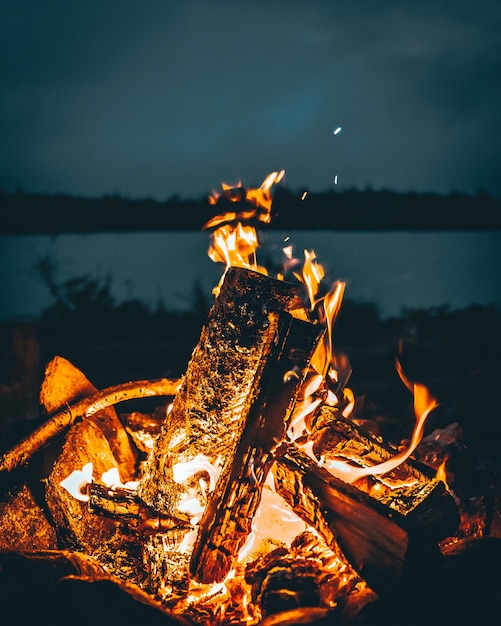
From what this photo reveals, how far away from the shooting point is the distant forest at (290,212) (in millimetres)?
4582

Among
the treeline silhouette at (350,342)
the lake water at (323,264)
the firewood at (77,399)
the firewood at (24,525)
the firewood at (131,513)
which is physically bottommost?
the firewood at (24,525)

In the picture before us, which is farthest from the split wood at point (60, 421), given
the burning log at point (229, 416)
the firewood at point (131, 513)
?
the firewood at point (131, 513)

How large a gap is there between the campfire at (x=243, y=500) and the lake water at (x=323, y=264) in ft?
8.48

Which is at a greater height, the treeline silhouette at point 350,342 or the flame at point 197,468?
the treeline silhouette at point 350,342

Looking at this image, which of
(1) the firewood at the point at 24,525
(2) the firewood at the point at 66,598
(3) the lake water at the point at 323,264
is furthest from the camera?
(3) the lake water at the point at 323,264

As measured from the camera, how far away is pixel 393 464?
2605 millimetres

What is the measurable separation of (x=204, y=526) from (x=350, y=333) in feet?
11.2

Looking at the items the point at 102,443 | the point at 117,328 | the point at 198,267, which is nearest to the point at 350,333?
the point at 198,267

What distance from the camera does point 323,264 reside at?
531 centimetres

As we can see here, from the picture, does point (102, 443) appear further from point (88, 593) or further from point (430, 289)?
point (430, 289)

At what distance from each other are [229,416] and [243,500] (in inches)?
15.0

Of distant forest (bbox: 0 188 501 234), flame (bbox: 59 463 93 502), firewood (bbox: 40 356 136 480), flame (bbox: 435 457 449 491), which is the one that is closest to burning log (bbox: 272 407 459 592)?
flame (bbox: 435 457 449 491)

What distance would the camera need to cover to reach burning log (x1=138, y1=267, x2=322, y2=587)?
2.14m

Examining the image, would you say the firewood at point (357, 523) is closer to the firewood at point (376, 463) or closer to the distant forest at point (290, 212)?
the firewood at point (376, 463)
